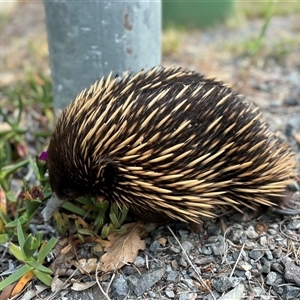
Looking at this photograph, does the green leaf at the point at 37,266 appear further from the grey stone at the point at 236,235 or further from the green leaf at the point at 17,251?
the grey stone at the point at 236,235

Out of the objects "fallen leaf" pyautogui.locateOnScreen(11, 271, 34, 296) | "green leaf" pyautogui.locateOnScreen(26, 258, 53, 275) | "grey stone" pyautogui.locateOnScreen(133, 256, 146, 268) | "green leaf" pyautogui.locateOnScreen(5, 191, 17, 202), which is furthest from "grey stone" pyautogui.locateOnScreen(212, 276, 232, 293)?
"green leaf" pyautogui.locateOnScreen(5, 191, 17, 202)

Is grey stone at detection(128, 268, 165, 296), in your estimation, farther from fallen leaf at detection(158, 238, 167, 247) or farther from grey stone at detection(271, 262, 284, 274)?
grey stone at detection(271, 262, 284, 274)

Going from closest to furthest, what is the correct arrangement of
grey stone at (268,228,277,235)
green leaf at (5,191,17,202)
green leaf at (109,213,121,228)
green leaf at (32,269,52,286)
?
green leaf at (32,269,52,286), green leaf at (109,213,121,228), grey stone at (268,228,277,235), green leaf at (5,191,17,202)

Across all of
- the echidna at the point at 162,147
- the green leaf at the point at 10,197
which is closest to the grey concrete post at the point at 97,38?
the echidna at the point at 162,147

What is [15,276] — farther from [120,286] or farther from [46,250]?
[120,286]

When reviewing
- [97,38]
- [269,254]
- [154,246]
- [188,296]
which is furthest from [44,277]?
[97,38]
